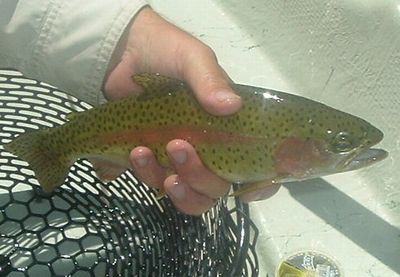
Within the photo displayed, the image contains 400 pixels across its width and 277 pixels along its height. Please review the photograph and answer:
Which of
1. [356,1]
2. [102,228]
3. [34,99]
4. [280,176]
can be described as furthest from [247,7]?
[280,176]

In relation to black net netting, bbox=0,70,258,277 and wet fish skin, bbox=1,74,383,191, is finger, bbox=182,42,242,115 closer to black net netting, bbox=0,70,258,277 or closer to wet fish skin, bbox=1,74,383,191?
wet fish skin, bbox=1,74,383,191

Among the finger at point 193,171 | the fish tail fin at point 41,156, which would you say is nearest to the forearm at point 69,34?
the fish tail fin at point 41,156

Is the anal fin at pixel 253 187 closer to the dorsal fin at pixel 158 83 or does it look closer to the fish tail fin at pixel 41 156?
the dorsal fin at pixel 158 83

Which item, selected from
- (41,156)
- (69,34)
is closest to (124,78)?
(69,34)

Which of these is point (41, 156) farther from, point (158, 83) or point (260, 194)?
point (260, 194)

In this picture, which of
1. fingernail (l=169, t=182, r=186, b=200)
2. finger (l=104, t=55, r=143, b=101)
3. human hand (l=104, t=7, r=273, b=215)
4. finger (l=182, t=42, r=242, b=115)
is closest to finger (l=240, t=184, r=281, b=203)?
human hand (l=104, t=7, r=273, b=215)

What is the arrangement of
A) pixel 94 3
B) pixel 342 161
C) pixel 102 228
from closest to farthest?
pixel 342 161 < pixel 94 3 < pixel 102 228

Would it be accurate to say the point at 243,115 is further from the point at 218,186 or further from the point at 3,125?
the point at 3,125
